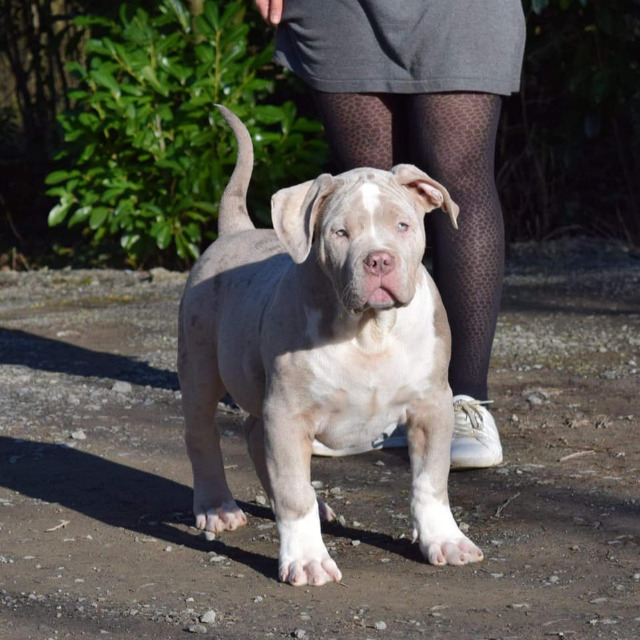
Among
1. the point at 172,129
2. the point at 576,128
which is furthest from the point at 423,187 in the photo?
the point at 576,128

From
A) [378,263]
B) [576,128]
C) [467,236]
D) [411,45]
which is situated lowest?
[576,128]

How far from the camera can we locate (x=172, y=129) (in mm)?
8102

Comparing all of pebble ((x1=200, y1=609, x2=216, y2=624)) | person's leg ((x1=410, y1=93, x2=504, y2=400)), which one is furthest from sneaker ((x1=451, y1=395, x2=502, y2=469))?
pebble ((x1=200, y1=609, x2=216, y2=624))

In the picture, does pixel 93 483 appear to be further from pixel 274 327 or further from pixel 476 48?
pixel 476 48

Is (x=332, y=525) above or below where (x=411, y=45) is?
below

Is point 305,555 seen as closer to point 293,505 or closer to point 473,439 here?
point 293,505

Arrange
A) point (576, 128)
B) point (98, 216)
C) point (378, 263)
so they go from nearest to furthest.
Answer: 1. point (378, 263)
2. point (98, 216)
3. point (576, 128)

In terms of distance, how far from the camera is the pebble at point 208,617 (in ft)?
8.52

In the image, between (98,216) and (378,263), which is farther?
(98,216)

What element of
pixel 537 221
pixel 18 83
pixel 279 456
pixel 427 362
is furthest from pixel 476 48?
pixel 18 83

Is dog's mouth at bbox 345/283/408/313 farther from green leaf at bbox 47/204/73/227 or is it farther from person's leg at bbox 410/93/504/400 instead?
green leaf at bbox 47/204/73/227

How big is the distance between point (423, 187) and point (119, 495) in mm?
1380

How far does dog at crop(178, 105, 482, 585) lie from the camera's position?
282 centimetres

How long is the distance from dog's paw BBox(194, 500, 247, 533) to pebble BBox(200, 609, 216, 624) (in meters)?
0.72
